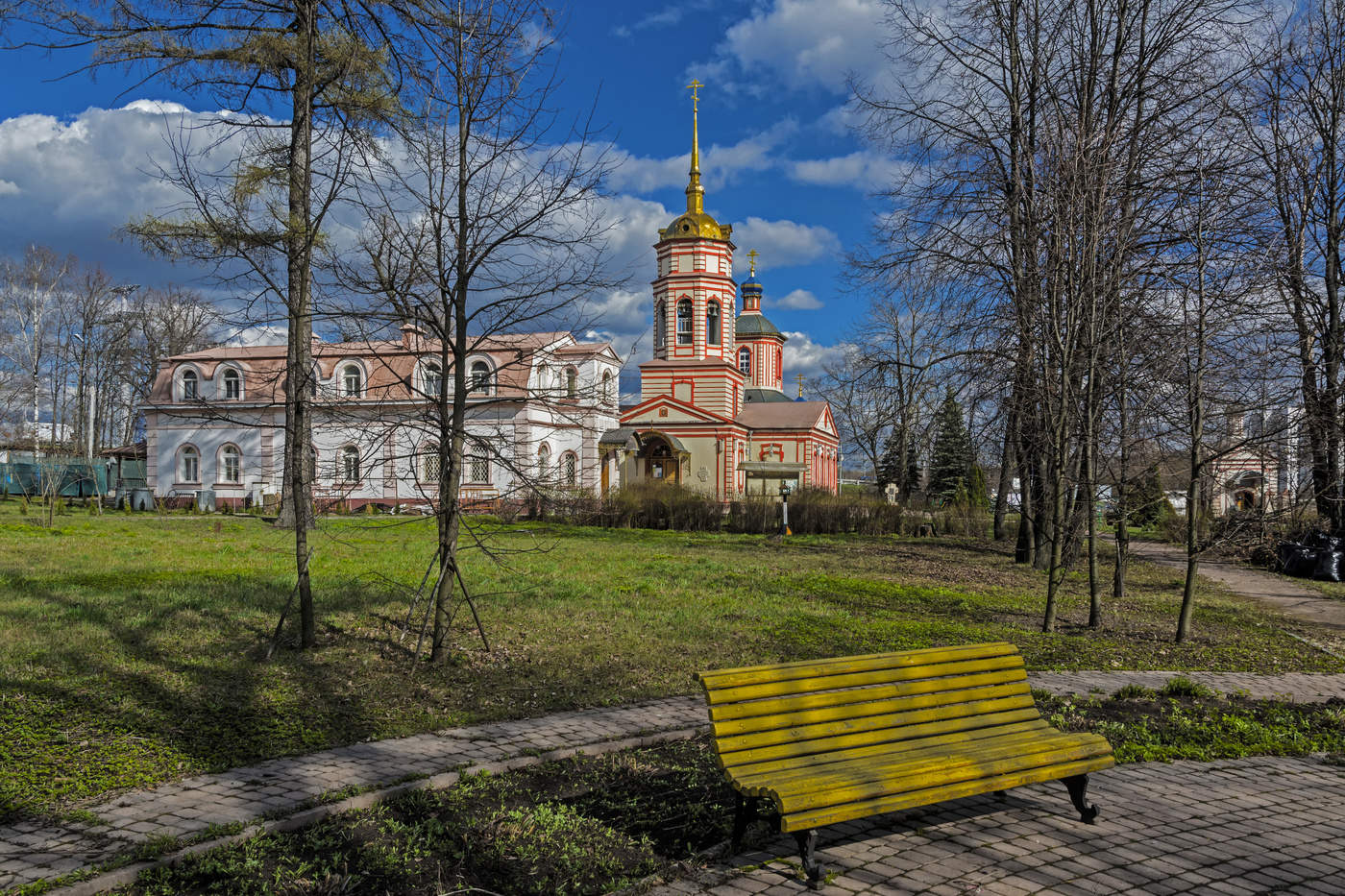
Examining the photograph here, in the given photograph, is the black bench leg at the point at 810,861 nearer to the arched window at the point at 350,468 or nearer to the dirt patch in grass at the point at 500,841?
the dirt patch in grass at the point at 500,841

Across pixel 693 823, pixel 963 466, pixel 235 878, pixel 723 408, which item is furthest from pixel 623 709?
pixel 723 408

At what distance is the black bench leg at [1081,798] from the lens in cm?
427

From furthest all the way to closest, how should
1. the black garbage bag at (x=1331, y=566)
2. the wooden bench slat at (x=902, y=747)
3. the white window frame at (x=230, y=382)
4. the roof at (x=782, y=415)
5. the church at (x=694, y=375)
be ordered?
the roof at (x=782, y=415) → the church at (x=694, y=375) → the white window frame at (x=230, y=382) → the black garbage bag at (x=1331, y=566) → the wooden bench slat at (x=902, y=747)

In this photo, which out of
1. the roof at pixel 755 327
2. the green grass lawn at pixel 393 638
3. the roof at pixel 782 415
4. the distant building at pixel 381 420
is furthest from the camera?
the roof at pixel 755 327

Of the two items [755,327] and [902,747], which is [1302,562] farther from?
[755,327]

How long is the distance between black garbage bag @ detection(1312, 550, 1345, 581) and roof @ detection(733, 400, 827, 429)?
2945 centimetres

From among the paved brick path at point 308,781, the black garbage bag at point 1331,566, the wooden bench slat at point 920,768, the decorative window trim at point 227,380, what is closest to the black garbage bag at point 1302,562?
the black garbage bag at point 1331,566

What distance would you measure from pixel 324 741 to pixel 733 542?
1710cm

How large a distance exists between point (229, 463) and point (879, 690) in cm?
3600

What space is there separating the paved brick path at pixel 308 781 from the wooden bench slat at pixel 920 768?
0.40m

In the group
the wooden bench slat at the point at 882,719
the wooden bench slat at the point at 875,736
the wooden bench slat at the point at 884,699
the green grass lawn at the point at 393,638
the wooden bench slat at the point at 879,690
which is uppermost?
the wooden bench slat at the point at 879,690

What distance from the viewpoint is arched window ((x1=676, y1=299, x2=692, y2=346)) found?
39969 millimetres

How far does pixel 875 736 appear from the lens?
421 cm

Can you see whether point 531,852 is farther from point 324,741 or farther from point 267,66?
point 267,66
